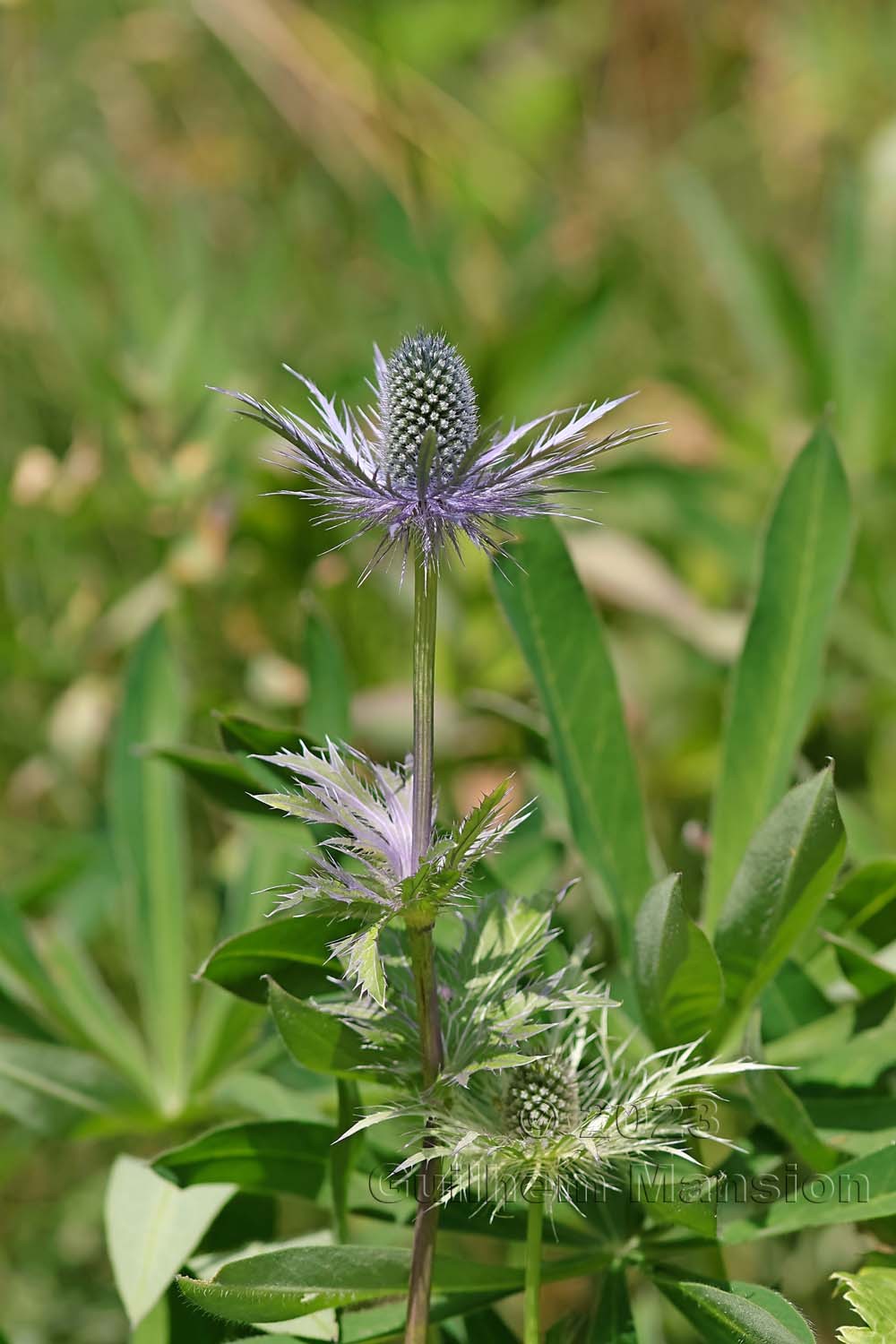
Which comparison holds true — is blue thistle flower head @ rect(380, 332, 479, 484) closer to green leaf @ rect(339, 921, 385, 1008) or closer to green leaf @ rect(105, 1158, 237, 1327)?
green leaf @ rect(339, 921, 385, 1008)

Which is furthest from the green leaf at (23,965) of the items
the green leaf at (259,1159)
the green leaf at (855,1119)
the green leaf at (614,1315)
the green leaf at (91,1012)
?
the green leaf at (855,1119)

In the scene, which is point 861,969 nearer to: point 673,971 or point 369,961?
point 673,971

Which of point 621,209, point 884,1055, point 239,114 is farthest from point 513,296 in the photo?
point 884,1055

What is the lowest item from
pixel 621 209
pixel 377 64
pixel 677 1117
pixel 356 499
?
pixel 677 1117

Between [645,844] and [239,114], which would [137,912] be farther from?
[239,114]

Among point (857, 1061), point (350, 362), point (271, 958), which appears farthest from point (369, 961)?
point (350, 362)

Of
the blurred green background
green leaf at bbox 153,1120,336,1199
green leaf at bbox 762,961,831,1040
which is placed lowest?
green leaf at bbox 153,1120,336,1199

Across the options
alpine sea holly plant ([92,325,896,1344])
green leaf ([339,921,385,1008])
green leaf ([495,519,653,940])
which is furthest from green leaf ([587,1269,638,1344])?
green leaf ([339,921,385,1008])

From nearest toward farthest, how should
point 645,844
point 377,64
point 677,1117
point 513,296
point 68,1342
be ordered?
point 677,1117 → point 645,844 → point 68,1342 → point 513,296 → point 377,64
